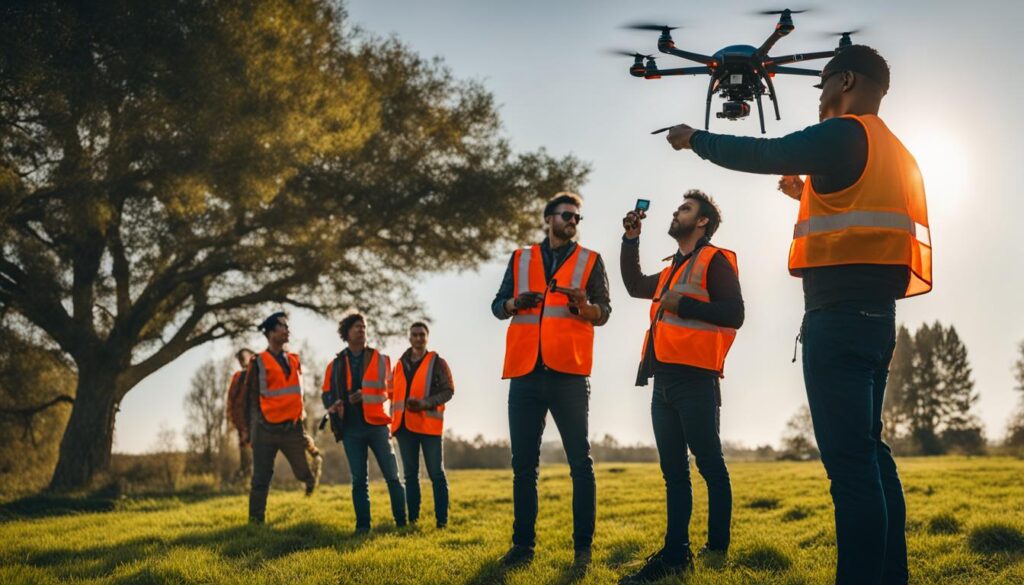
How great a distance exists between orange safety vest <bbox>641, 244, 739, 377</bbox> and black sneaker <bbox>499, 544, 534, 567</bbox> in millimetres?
1548

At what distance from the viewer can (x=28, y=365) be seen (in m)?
18.1

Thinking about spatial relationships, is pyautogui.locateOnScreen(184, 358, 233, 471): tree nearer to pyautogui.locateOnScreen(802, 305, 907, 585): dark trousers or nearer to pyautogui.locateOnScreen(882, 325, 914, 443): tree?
pyautogui.locateOnScreen(802, 305, 907, 585): dark trousers

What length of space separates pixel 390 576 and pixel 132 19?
423 inches

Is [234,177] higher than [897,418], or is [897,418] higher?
[234,177]

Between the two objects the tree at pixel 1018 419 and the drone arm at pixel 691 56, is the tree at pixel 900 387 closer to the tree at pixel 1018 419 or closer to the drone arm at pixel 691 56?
the tree at pixel 1018 419

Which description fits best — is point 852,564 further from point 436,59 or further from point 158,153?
point 436,59

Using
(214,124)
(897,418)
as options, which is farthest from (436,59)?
(897,418)

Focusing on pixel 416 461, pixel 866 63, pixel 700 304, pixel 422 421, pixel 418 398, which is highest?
pixel 866 63

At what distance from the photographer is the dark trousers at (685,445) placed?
4.88 metres

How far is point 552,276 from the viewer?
5504 mm

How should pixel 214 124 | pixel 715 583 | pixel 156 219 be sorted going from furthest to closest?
pixel 156 219
pixel 214 124
pixel 715 583

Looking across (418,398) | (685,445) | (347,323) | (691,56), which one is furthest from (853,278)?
(347,323)

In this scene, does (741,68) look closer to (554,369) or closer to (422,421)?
(554,369)

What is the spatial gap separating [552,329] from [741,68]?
335 centimetres
